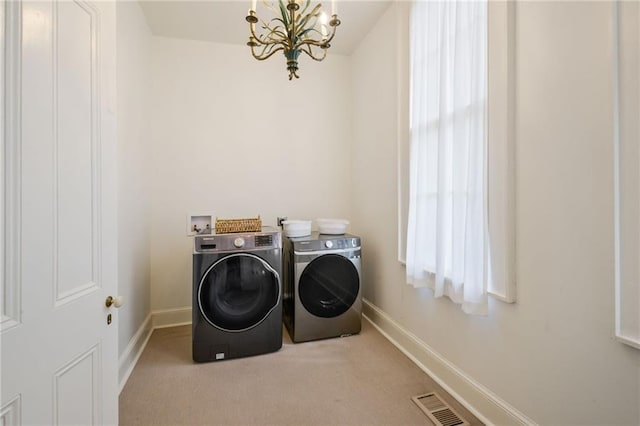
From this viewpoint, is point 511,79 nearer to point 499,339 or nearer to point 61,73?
point 499,339

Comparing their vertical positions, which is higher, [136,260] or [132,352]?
[136,260]

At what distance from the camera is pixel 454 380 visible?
1.79 metres

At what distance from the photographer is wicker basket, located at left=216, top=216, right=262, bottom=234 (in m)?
2.28

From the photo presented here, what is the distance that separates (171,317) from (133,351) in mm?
681

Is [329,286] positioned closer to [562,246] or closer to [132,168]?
[562,246]

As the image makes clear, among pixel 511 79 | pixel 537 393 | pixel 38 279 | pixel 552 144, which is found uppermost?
pixel 511 79

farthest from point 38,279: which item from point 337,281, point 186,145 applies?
point 186,145

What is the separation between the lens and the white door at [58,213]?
2.36 ft

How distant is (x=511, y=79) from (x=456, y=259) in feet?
3.05

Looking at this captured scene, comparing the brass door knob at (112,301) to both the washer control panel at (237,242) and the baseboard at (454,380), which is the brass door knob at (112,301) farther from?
the baseboard at (454,380)

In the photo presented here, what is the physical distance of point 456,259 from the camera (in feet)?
5.35

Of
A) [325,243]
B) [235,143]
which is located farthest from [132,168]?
[325,243]

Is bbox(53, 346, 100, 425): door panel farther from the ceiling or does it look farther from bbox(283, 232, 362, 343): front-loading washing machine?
the ceiling

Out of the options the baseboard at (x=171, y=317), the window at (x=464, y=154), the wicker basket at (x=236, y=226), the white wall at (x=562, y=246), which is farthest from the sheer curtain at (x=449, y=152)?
the baseboard at (x=171, y=317)
